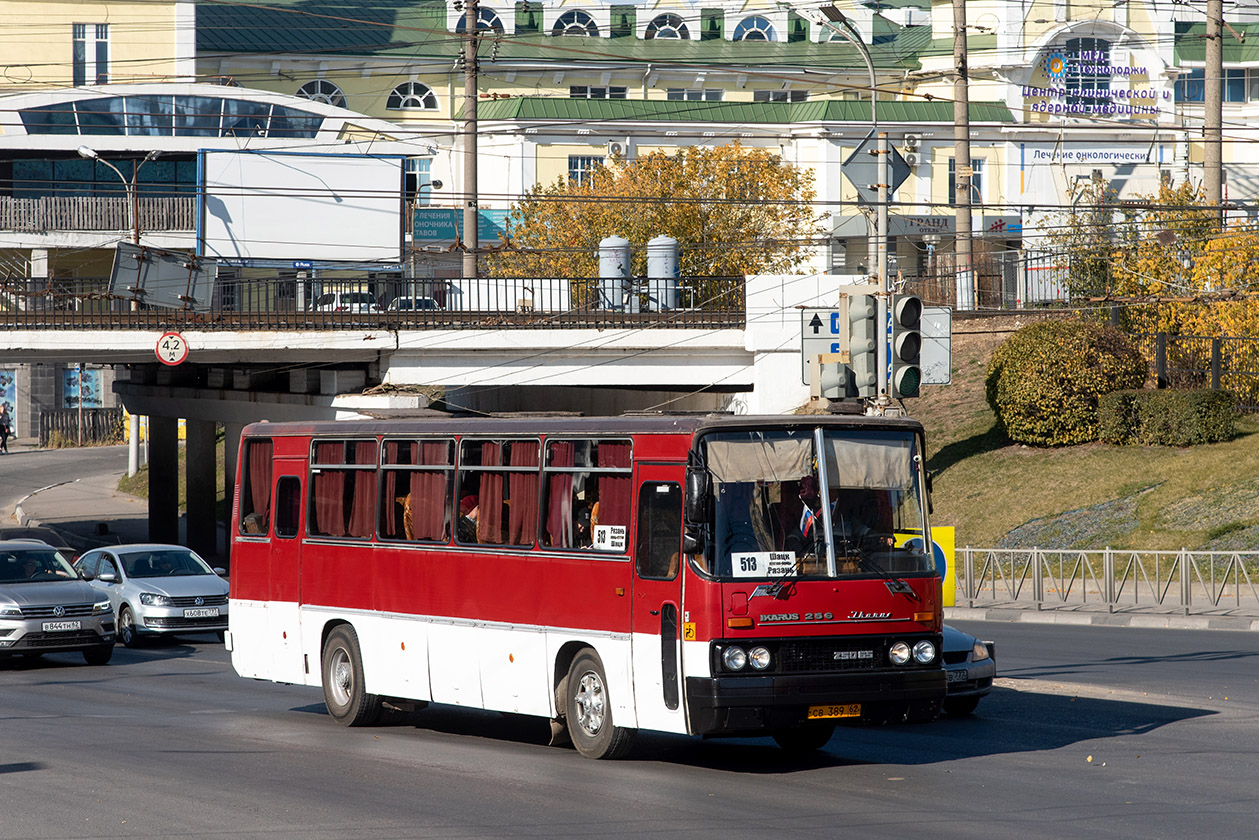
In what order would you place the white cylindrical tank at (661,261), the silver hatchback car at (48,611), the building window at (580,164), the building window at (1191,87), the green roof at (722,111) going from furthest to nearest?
the building window at (1191,87), the green roof at (722,111), the building window at (580,164), the white cylindrical tank at (661,261), the silver hatchback car at (48,611)

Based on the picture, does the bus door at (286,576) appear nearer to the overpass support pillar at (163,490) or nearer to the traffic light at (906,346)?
the traffic light at (906,346)

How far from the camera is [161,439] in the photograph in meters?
50.2

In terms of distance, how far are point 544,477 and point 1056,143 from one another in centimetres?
6791

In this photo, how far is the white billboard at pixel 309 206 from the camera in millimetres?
48781

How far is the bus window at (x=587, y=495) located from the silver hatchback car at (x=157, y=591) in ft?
42.0

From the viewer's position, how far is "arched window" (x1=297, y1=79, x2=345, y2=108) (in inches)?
3009

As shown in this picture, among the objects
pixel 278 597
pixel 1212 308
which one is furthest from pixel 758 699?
pixel 1212 308

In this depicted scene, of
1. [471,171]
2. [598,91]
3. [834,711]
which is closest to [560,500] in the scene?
[834,711]

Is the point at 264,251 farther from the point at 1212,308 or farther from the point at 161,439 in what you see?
the point at 1212,308

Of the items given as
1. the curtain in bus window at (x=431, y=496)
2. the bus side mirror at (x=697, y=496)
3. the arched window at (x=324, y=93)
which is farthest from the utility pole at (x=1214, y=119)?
the arched window at (x=324, y=93)

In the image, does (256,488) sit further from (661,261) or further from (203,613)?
(661,261)

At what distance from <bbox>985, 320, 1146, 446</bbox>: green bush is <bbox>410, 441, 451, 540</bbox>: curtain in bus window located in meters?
25.2

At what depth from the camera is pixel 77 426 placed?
8512 centimetres

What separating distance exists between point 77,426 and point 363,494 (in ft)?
246
